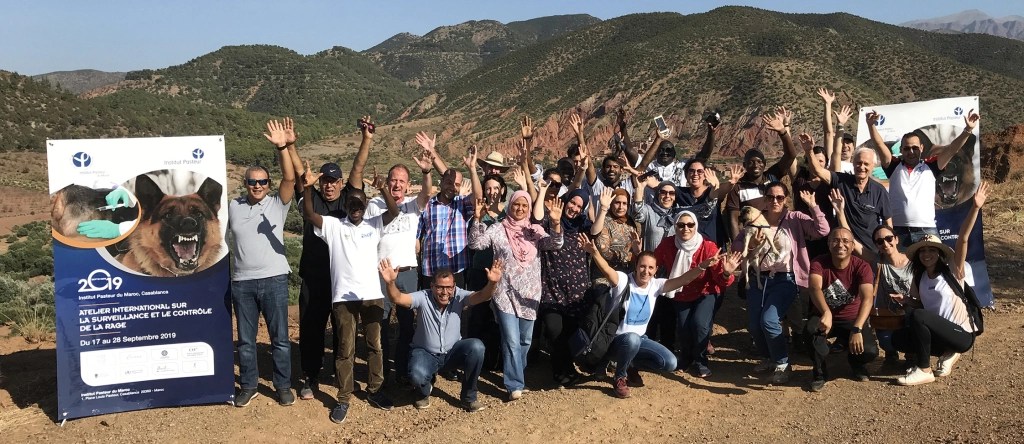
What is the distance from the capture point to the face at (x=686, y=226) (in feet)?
20.7

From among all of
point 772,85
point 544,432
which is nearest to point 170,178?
point 544,432

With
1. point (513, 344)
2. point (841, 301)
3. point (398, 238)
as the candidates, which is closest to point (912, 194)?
point (841, 301)

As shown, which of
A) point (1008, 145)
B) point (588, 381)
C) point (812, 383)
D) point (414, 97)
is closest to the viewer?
point (812, 383)

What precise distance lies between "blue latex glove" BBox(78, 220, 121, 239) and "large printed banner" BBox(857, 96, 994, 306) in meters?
7.23

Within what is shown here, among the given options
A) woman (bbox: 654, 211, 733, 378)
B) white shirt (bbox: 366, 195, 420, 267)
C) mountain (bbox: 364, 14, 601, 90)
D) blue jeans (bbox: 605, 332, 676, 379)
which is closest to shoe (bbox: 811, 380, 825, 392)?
woman (bbox: 654, 211, 733, 378)

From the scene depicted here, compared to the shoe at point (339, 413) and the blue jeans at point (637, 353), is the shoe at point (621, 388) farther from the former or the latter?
the shoe at point (339, 413)

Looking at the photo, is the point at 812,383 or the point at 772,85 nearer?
the point at 812,383

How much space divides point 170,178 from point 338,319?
170 cm

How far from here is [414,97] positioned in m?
107

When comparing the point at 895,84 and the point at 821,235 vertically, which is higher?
the point at 895,84

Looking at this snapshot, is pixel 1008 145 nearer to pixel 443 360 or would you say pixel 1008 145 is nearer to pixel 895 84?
pixel 443 360

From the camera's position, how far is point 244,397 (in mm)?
6238

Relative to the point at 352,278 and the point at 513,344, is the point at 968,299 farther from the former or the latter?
the point at 352,278

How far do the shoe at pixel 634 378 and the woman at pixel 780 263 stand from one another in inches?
41.9
